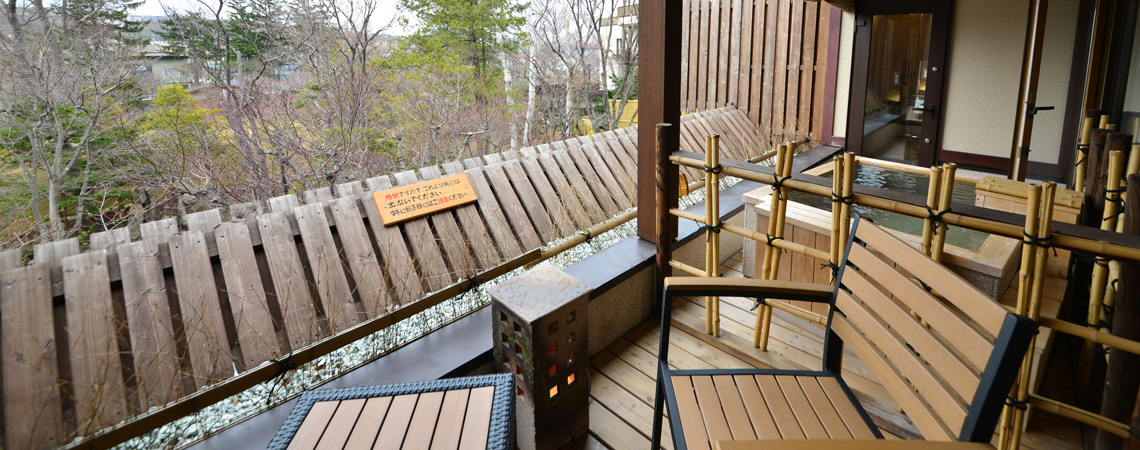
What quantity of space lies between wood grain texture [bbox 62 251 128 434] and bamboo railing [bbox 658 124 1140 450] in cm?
237

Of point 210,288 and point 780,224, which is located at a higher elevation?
point 780,224

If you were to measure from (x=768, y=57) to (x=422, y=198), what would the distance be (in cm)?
548

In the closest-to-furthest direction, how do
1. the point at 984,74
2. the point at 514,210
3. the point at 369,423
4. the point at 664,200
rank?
the point at 369,423 → the point at 664,200 → the point at 514,210 → the point at 984,74

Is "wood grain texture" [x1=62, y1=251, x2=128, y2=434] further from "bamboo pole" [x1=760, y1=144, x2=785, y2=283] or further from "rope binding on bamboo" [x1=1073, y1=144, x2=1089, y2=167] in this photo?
"rope binding on bamboo" [x1=1073, y1=144, x2=1089, y2=167]

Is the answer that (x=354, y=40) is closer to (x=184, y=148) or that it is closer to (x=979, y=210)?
(x=184, y=148)

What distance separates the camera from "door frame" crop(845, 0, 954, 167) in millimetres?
5664

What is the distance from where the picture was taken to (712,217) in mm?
2406

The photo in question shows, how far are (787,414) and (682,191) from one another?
8.90ft

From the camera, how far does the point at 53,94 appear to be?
17.2 ft

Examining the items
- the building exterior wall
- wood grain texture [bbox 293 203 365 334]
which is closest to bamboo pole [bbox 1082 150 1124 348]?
wood grain texture [bbox 293 203 365 334]

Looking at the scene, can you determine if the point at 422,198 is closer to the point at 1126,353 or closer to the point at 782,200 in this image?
the point at 782,200

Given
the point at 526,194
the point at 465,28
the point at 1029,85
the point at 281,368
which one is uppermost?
the point at 465,28

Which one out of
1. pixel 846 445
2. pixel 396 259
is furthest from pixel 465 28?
pixel 846 445

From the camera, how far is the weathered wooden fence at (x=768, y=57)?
641cm
